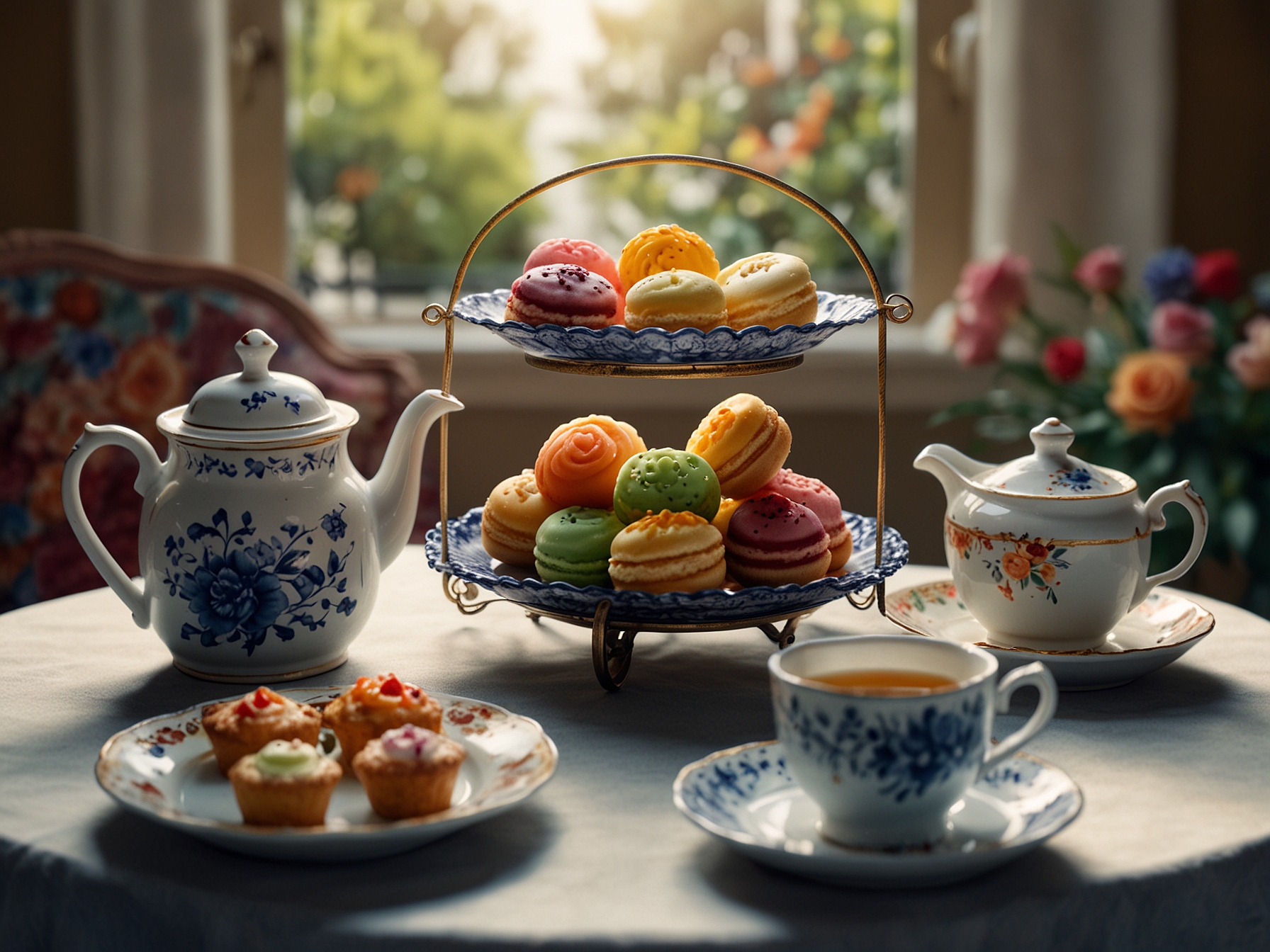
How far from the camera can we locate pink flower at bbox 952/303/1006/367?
8.10 ft

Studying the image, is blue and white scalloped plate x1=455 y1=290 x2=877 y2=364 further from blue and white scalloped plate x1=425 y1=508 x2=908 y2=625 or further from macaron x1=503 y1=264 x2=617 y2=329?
blue and white scalloped plate x1=425 y1=508 x2=908 y2=625

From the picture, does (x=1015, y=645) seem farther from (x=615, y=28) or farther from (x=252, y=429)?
(x=615, y=28)

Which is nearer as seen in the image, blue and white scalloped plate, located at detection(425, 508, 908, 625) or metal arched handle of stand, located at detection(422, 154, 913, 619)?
blue and white scalloped plate, located at detection(425, 508, 908, 625)

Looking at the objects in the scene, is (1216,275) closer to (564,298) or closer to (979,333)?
(979,333)

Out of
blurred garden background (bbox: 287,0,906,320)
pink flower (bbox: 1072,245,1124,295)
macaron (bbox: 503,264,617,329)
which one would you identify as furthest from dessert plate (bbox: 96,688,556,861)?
blurred garden background (bbox: 287,0,906,320)

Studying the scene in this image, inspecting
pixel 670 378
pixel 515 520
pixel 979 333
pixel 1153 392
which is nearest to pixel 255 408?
pixel 515 520

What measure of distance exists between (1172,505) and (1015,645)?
1161mm

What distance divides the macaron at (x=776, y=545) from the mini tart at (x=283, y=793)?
0.42 m

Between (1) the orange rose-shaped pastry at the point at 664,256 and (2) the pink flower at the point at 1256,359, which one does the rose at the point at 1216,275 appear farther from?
(1) the orange rose-shaped pastry at the point at 664,256

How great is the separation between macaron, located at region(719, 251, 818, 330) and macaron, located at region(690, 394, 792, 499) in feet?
0.23

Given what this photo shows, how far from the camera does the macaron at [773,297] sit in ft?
3.87

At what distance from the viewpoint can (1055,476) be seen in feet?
3.84

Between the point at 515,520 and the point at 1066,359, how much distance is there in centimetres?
139

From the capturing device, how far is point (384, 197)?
303cm
